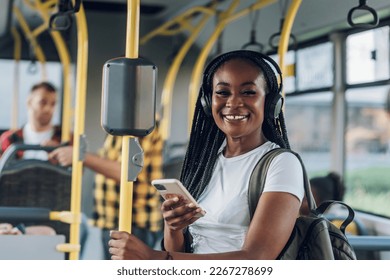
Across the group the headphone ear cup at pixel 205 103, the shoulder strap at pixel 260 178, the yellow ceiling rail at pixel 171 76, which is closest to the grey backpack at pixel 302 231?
the shoulder strap at pixel 260 178

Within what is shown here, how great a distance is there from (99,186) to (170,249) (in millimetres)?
1737

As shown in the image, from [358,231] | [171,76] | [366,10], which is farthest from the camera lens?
[171,76]

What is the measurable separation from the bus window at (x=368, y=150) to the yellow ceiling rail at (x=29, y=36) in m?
→ 1.75

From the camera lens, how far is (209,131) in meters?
2.14

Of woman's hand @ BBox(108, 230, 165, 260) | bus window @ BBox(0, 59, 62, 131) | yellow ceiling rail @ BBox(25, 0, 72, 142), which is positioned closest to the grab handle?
woman's hand @ BBox(108, 230, 165, 260)

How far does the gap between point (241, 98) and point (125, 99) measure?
12.9 inches

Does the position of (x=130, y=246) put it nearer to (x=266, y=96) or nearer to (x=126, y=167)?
(x=126, y=167)

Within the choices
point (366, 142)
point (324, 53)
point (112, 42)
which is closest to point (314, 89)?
point (324, 53)

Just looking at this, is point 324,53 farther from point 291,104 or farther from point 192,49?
point 192,49

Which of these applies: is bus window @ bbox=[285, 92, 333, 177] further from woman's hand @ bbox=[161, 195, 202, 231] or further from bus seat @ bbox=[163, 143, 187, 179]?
woman's hand @ bbox=[161, 195, 202, 231]

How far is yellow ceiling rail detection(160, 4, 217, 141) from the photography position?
12.8 ft

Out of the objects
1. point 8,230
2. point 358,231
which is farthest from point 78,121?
point 358,231

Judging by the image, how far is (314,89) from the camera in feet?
10.7

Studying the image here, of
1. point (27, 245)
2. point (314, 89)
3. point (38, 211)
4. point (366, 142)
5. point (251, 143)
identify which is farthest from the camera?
point (366, 142)
